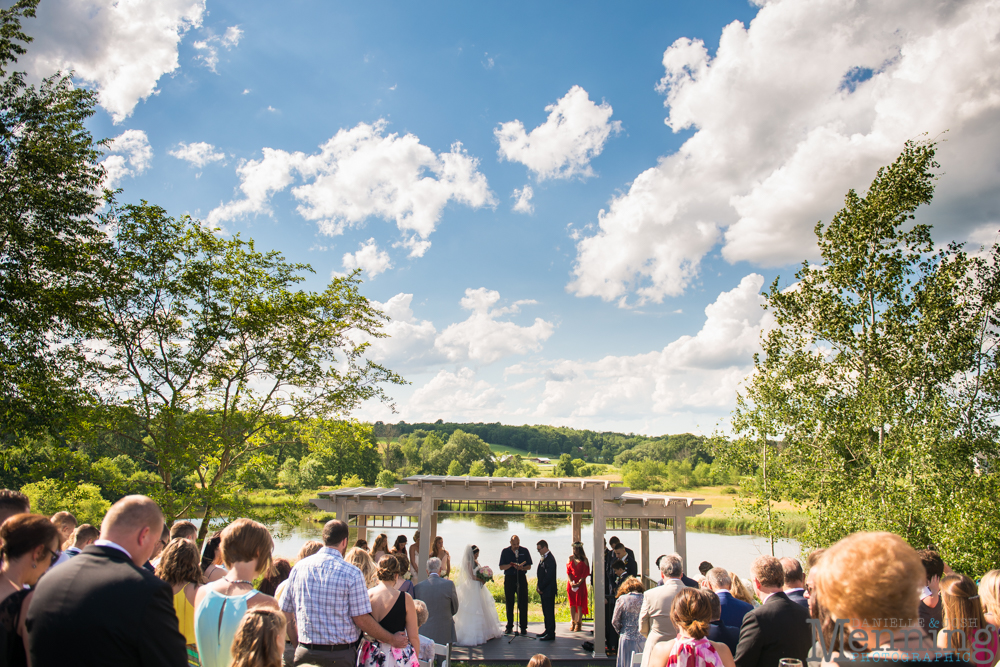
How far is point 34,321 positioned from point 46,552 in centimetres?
1279

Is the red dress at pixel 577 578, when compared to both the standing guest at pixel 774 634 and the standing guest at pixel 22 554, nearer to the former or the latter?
the standing guest at pixel 774 634

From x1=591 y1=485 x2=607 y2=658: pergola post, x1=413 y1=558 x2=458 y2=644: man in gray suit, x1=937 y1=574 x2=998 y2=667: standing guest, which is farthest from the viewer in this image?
x1=591 y1=485 x2=607 y2=658: pergola post

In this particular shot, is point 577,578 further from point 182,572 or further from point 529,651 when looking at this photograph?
point 182,572

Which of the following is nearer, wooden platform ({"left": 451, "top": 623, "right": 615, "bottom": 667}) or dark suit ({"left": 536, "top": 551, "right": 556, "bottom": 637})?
wooden platform ({"left": 451, "top": 623, "right": 615, "bottom": 667})

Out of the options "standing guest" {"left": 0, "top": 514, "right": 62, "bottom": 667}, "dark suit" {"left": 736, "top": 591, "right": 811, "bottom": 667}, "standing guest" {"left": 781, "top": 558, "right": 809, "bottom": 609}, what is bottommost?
"dark suit" {"left": 736, "top": 591, "right": 811, "bottom": 667}

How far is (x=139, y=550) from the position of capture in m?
2.16

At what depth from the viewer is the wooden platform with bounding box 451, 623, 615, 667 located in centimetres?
774

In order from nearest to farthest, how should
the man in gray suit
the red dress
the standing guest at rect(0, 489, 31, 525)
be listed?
the standing guest at rect(0, 489, 31, 525) < the man in gray suit < the red dress

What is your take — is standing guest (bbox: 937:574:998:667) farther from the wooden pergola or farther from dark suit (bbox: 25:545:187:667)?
the wooden pergola

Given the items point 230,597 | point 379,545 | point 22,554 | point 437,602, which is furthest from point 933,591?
point 22,554

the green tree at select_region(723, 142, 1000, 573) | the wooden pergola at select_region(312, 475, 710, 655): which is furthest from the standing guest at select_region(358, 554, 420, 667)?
the green tree at select_region(723, 142, 1000, 573)

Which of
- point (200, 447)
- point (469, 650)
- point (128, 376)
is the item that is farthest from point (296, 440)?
point (469, 650)

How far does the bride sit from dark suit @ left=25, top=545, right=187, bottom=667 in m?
Result: 7.48

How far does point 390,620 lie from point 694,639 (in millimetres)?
1908
